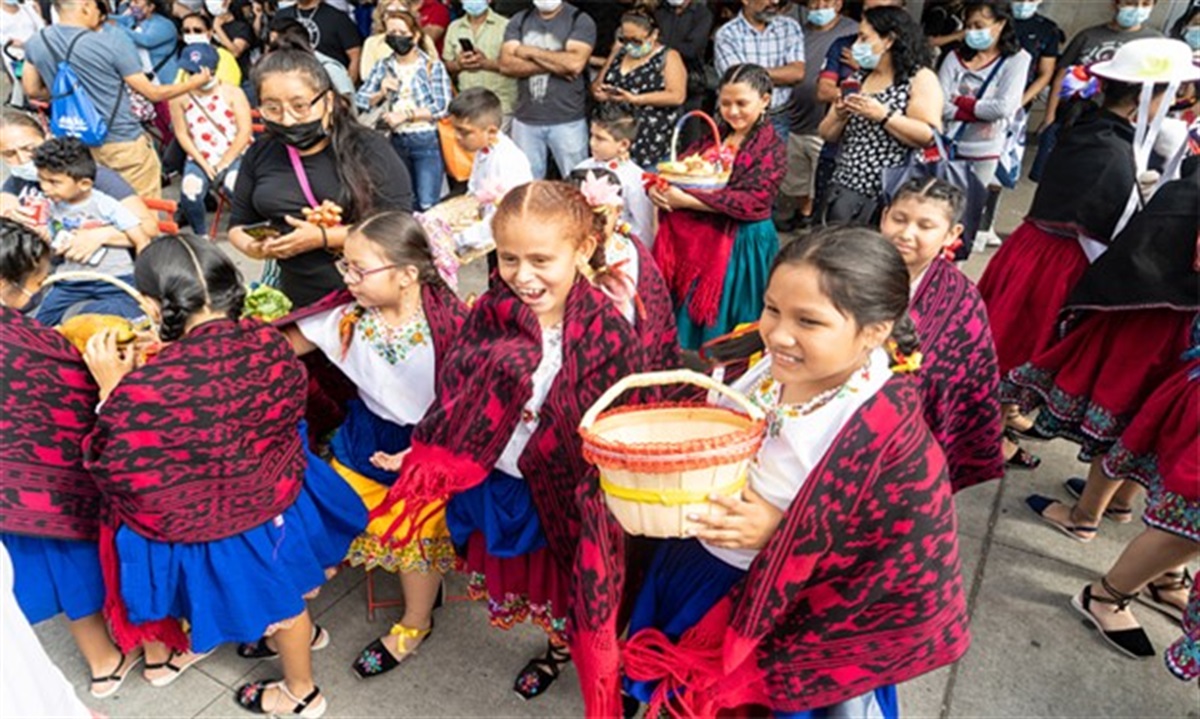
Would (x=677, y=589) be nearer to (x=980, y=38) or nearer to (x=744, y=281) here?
(x=744, y=281)

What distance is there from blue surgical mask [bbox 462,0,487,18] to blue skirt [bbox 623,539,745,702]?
5388mm

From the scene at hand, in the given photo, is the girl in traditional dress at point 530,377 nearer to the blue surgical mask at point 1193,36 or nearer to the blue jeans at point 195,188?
the blue jeans at point 195,188

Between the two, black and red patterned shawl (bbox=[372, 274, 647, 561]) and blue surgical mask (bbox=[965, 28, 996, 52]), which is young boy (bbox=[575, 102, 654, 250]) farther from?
blue surgical mask (bbox=[965, 28, 996, 52])

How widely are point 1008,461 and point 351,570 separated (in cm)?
313

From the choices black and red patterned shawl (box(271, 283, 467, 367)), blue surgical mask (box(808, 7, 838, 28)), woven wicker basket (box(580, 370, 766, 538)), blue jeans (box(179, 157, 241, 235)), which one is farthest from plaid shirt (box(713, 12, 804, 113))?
woven wicker basket (box(580, 370, 766, 538))

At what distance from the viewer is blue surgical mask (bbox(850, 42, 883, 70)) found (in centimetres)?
413

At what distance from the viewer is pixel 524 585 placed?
262 cm

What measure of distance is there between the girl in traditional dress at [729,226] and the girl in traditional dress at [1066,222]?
1.11 m

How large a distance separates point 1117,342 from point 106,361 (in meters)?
3.40

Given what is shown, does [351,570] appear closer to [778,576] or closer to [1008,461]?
[778,576]

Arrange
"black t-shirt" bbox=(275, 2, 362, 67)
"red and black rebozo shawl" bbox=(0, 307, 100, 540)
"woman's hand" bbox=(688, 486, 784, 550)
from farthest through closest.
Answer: "black t-shirt" bbox=(275, 2, 362, 67) → "red and black rebozo shawl" bbox=(0, 307, 100, 540) → "woman's hand" bbox=(688, 486, 784, 550)

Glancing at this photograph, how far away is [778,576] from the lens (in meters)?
1.65

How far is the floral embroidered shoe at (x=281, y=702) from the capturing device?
2695 mm

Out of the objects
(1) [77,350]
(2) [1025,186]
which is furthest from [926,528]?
(2) [1025,186]
